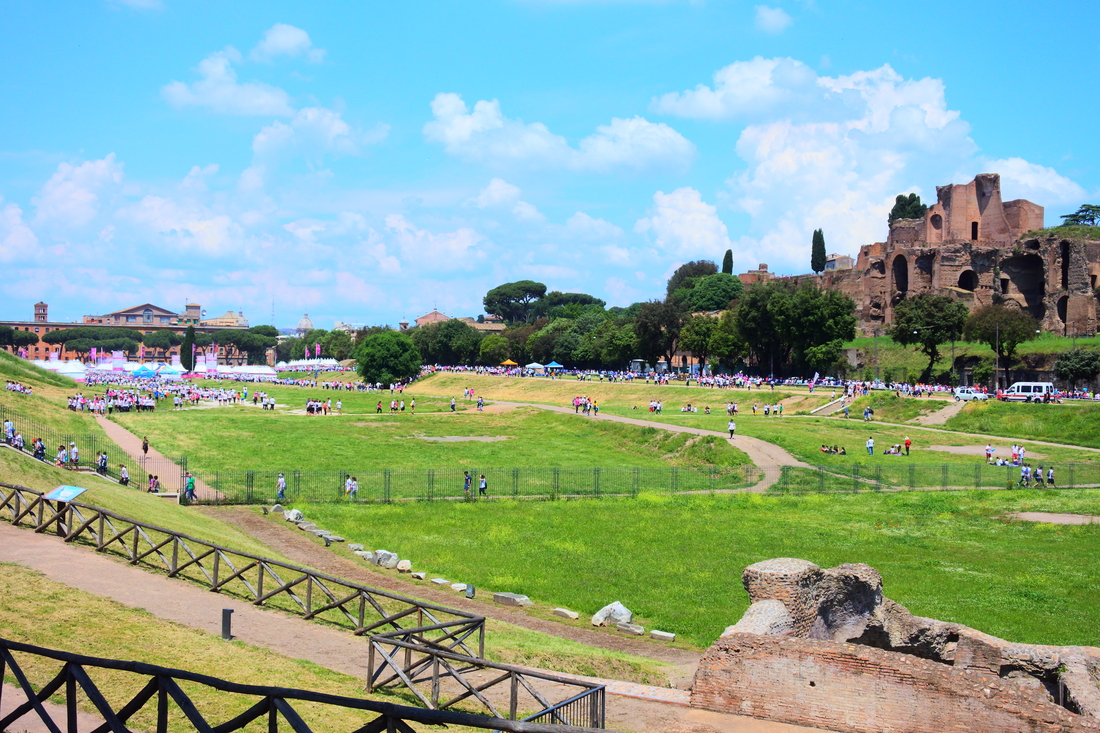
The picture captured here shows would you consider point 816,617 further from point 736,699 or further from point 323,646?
point 323,646

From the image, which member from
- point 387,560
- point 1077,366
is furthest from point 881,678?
Result: point 1077,366

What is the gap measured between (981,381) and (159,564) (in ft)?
218

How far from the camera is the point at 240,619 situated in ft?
46.3

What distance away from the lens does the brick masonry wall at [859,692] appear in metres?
9.67

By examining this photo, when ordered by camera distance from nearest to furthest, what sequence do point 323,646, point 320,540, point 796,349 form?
point 323,646, point 320,540, point 796,349

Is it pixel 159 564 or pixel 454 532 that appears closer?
pixel 159 564

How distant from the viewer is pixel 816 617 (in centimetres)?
1358

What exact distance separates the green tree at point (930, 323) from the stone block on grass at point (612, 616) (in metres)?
60.1

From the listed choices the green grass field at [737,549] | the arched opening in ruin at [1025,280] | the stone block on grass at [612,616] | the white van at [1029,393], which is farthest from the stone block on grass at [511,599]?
the arched opening in ruin at [1025,280]

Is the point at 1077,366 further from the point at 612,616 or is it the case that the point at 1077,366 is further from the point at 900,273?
the point at 612,616

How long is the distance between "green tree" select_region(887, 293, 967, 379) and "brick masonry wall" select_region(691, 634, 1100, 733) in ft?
212

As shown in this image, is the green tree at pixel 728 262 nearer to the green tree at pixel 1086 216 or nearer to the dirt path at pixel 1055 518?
the green tree at pixel 1086 216

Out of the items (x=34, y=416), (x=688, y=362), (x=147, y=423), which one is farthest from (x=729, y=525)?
(x=688, y=362)

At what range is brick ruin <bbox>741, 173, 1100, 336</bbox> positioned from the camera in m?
87.0
